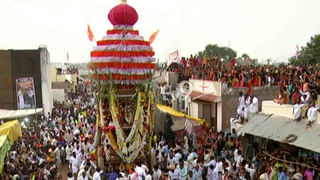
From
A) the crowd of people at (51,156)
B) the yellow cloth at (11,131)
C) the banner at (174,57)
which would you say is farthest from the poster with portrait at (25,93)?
the banner at (174,57)

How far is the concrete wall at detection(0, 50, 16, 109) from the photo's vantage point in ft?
78.0

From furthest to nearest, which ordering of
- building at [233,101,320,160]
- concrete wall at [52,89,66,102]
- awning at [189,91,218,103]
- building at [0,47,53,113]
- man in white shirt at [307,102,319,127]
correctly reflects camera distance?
concrete wall at [52,89,66,102], building at [0,47,53,113], awning at [189,91,218,103], man in white shirt at [307,102,319,127], building at [233,101,320,160]

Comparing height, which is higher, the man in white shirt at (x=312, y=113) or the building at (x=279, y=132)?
the man in white shirt at (x=312, y=113)

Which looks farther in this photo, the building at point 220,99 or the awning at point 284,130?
the building at point 220,99

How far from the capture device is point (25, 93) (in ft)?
80.0

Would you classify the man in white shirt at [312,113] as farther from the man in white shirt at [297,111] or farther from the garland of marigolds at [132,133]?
the garland of marigolds at [132,133]

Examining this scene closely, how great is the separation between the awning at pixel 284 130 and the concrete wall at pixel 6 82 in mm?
18788

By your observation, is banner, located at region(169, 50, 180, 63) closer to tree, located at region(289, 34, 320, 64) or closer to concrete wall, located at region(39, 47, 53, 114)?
concrete wall, located at region(39, 47, 53, 114)

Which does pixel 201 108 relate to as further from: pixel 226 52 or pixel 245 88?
pixel 226 52

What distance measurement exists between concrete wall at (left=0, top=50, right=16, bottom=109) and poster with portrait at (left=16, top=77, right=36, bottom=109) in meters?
0.41

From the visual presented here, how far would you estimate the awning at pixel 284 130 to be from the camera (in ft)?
29.4

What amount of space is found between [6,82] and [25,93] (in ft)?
5.08

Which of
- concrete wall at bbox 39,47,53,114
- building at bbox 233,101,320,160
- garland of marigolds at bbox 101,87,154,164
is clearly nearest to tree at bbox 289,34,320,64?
concrete wall at bbox 39,47,53,114

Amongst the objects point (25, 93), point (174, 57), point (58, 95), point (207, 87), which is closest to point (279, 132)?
point (207, 87)
